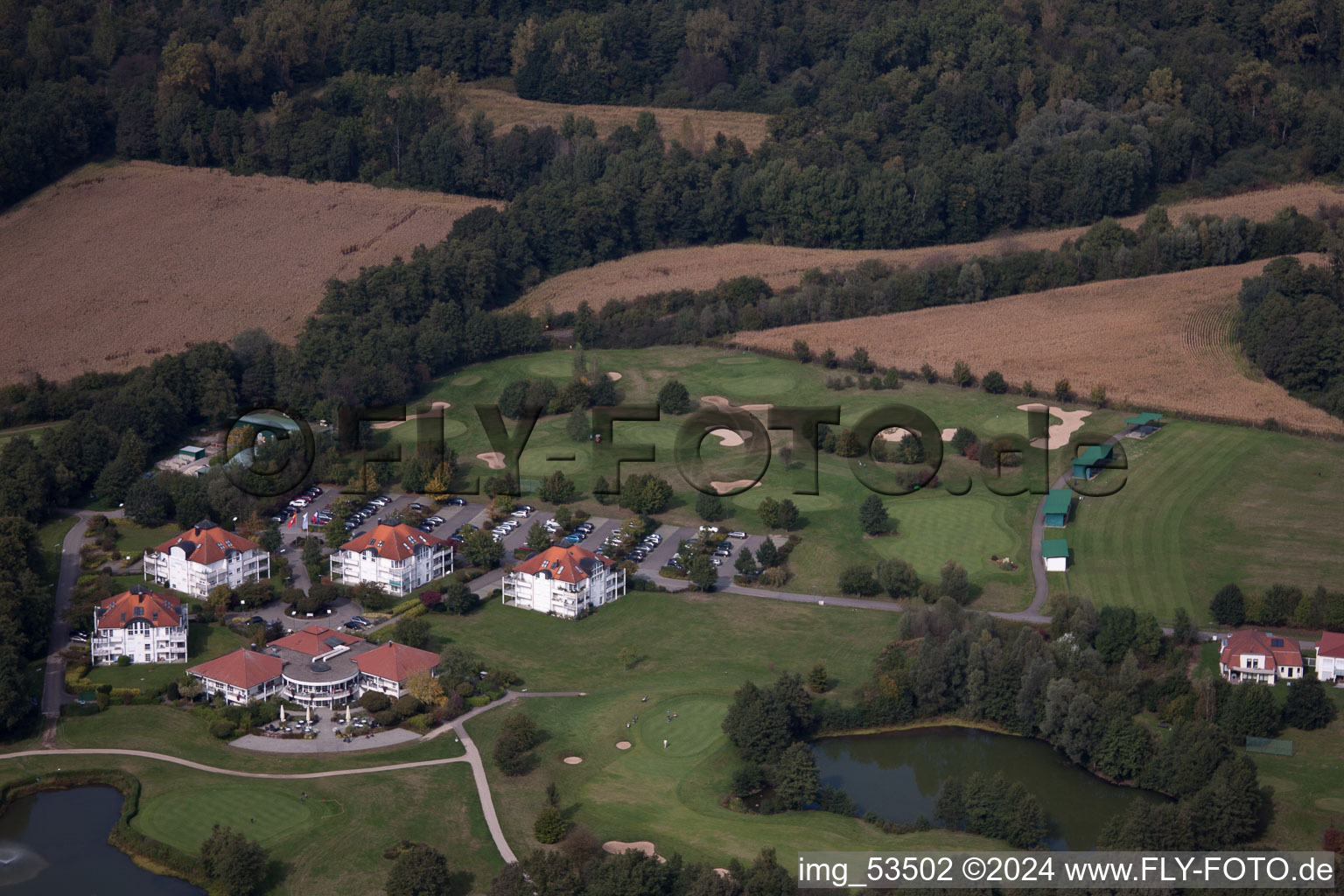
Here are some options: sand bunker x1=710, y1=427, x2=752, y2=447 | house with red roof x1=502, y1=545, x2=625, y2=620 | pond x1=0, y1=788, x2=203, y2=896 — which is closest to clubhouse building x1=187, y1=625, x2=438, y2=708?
pond x1=0, y1=788, x2=203, y2=896

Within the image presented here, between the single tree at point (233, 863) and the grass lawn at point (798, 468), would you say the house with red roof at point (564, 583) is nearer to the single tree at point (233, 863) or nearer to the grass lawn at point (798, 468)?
the grass lawn at point (798, 468)

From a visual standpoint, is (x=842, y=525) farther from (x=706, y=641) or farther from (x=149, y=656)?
(x=149, y=656)

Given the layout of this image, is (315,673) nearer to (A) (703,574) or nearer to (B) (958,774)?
(A) (703,574)

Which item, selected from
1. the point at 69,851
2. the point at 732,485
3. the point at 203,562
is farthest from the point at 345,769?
the point at 732,485

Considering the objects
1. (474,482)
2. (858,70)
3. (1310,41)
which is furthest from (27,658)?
(1310,41)

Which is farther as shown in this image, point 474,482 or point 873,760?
point 474,482

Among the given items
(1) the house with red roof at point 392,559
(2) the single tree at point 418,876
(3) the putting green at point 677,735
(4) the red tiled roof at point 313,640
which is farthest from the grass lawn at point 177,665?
(2) the single tree at point 418,876

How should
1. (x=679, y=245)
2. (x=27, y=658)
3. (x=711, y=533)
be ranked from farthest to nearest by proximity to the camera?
(x=679, y=245)
(x=711, y=533)
(x=27, y=658)
